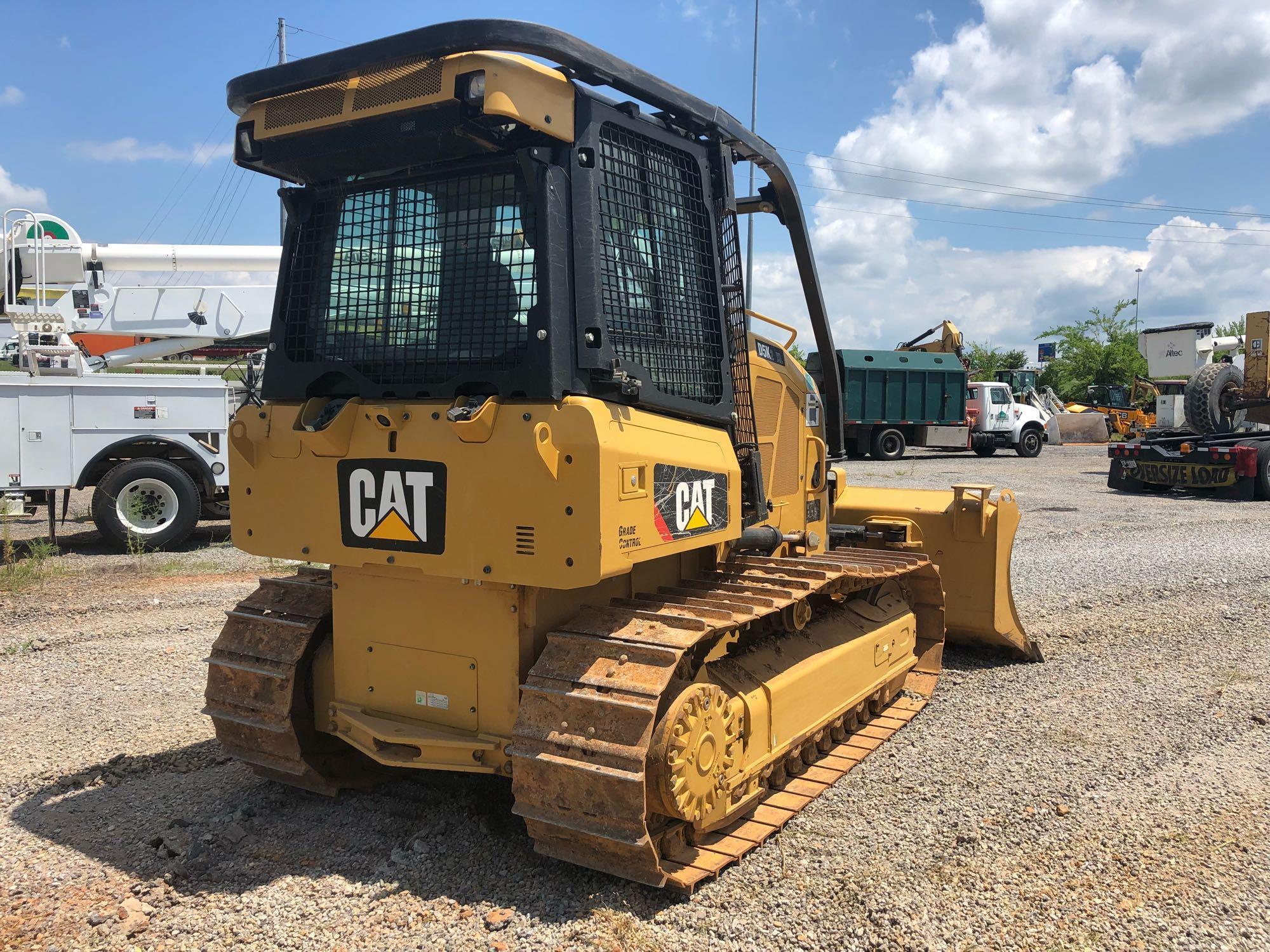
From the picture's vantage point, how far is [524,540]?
3455mm

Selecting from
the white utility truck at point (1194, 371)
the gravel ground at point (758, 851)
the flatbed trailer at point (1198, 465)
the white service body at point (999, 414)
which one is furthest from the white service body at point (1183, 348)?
the gravel ground at point (758, 851)

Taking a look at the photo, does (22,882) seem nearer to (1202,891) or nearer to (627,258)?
(627,258)

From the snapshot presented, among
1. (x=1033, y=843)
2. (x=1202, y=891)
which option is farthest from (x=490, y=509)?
(x=1202, y=891)

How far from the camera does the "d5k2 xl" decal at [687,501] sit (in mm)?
3682

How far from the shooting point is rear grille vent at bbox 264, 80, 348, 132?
3637 mm

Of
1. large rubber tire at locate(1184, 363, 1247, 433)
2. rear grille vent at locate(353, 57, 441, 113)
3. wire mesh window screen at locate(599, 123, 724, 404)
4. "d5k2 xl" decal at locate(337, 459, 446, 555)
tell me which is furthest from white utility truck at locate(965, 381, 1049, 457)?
rear grille vent at locate(353, 57, 441, 113)

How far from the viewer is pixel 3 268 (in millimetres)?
12648

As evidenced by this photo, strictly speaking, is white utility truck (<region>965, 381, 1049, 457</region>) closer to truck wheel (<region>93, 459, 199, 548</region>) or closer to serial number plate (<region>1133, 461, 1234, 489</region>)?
serial number plate (<region>1133, 461, 1234, 489</region>)

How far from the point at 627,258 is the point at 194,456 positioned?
9370 millimetres

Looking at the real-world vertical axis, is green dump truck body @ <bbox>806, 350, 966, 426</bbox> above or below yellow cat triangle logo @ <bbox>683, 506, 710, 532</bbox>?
above

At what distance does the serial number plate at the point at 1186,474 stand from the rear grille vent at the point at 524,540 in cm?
1693

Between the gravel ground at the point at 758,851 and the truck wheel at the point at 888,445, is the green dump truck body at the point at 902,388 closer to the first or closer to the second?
the truck wheel at the point at 888,445

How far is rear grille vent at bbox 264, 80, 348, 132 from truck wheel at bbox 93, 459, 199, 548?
8496 millimetres

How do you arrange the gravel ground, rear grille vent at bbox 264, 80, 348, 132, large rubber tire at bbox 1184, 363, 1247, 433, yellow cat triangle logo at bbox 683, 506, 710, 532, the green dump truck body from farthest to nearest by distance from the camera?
the green dump truck body
large rubber tire at bbox 1184, 363, 1247, 433
yellow cat triangle logo at bbox 683, 506, 710, 532
rear grille vent at bbox 264, 80, 348, 132
the gravel ground
